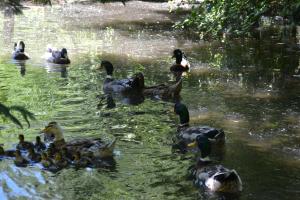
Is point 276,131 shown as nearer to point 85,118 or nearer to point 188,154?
point 188,154

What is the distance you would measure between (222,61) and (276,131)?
29.9 feet

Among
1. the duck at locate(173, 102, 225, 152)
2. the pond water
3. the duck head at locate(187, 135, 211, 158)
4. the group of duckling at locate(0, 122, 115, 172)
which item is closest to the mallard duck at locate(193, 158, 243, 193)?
the pond water

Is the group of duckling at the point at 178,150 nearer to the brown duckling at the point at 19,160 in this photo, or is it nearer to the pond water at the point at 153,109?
the brown duckling at the point at 19,160

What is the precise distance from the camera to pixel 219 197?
29.0 feet

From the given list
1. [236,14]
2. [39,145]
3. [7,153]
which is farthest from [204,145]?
[236,14]

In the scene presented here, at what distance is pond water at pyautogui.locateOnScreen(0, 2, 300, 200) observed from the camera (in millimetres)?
9258

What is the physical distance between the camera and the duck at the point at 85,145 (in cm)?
1035

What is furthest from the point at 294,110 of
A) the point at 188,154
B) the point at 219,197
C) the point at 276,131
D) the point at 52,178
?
the point at 52,178

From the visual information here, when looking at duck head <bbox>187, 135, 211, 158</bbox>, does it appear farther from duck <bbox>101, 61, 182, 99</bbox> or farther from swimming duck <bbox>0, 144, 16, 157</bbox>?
duck <bbox>101, 61, 182, 99</bbox>

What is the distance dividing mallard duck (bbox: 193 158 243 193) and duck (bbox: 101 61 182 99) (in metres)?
6.08

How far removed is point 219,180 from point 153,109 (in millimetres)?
5579

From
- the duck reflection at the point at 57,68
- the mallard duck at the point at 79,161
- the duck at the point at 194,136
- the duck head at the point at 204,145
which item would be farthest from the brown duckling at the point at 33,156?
the duck reflection at the point at 57,68

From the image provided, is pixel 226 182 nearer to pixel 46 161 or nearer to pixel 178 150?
pixel 178 150

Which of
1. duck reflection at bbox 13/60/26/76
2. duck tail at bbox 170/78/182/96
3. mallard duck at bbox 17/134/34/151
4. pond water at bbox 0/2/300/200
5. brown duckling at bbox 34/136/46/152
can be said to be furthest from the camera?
duck reflection at bbox 13/60/26/76
